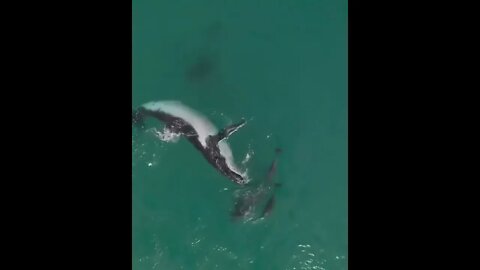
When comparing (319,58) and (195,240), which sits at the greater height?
(319,58)

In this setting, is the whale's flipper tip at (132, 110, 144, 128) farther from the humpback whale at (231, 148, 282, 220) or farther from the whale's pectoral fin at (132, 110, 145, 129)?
the humpback whale at (231, 148, 282, 220)

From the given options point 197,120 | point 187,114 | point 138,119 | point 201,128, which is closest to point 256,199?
point 201,128

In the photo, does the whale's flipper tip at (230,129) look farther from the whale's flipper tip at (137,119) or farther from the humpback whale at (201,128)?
the whale's flipper tip at (137,119)

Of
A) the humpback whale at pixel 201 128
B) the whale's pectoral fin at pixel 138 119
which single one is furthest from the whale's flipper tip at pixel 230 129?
the whale's pectoral fin at pixel 138 119

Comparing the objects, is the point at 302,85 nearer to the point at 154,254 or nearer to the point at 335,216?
the point at 335,216

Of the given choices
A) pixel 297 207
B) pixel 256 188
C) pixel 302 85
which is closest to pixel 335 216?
pixel 297 207

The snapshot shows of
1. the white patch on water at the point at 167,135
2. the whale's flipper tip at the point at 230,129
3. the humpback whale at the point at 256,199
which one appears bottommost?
the humpback whale at the point at 256,199

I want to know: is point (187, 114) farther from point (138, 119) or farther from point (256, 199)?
point (256, 199)
